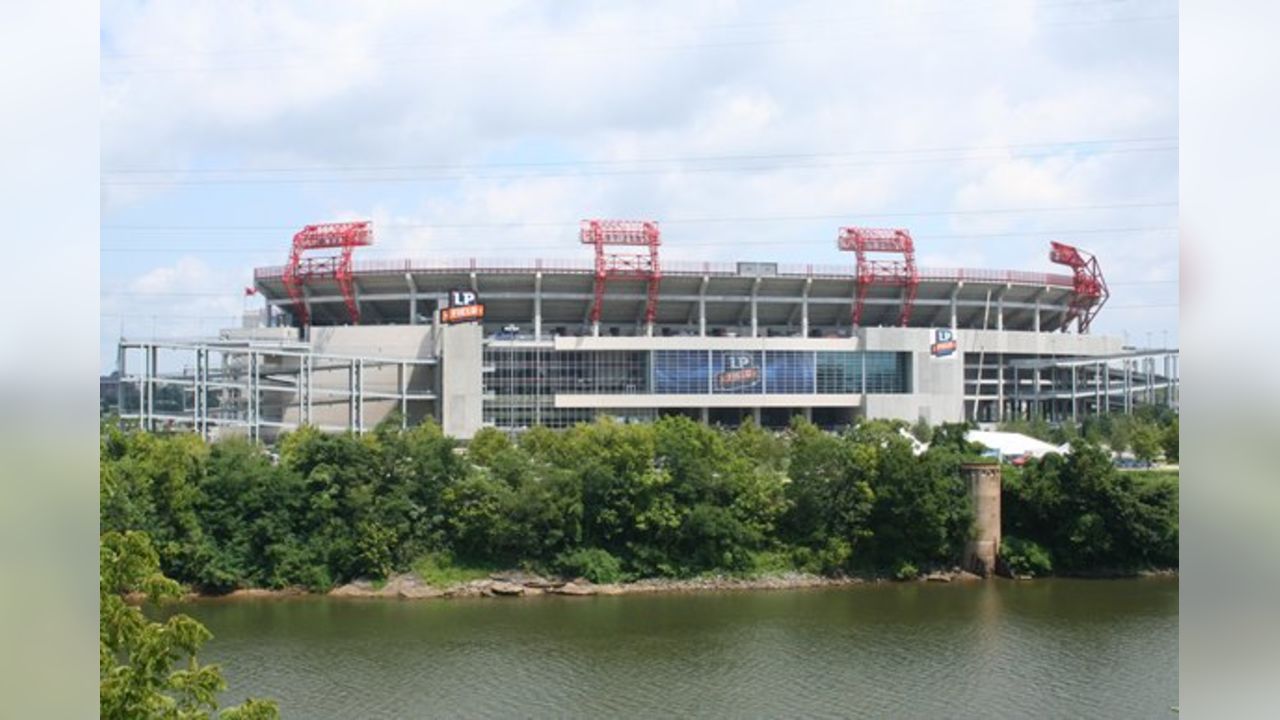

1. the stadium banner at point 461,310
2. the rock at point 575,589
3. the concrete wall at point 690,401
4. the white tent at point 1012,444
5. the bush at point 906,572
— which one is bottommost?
the rock at point 575,589

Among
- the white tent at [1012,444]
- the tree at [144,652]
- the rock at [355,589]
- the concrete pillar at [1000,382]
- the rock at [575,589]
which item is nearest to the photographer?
the tree at [144,652]

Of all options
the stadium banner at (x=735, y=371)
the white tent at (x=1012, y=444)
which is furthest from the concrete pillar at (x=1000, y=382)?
the white tent at (x=1012, y=444)

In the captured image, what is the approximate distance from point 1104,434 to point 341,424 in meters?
9.29

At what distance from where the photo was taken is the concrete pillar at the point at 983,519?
27.8 ft

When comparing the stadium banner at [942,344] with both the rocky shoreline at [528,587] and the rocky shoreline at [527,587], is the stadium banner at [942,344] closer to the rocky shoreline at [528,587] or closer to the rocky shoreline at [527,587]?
the rocky shoreline at [528,587]

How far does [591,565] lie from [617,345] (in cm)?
611

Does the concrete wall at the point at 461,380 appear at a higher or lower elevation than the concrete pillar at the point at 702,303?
lower

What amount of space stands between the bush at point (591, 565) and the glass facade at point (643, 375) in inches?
224

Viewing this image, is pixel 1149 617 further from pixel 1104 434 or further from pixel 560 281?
pixel 560 281

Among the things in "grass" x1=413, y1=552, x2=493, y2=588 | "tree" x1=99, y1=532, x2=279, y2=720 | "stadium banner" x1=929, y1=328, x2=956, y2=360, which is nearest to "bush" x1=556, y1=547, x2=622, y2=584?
"grass" x1=413, y1=552, x2=493, y2=588

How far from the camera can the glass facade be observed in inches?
545

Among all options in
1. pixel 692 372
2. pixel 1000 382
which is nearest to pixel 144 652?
pixel 692 372
